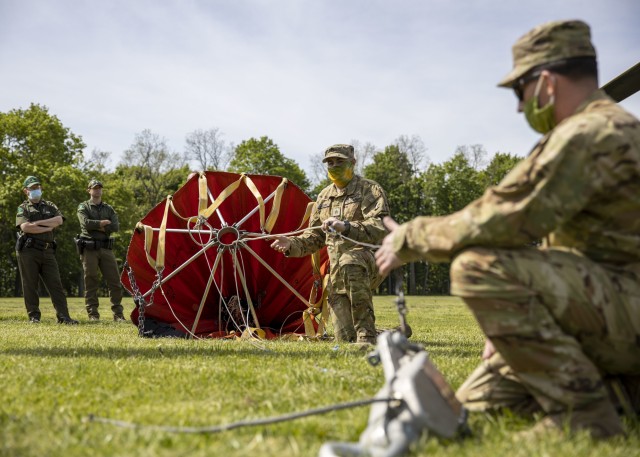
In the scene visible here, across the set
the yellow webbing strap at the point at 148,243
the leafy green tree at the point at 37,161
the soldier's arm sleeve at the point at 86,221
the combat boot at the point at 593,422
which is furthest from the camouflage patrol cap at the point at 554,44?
the leafy green tree at the point at 37,161

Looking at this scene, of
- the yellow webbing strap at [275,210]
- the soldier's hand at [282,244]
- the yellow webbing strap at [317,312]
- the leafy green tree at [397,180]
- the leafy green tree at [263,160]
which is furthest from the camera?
the leafy green tree at [397,180]

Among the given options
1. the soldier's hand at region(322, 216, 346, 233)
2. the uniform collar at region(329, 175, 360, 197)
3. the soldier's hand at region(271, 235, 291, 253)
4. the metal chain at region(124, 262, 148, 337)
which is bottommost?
the metal chain at region(124, 262, 148, 337)

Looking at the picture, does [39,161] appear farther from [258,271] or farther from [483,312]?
[483,312]

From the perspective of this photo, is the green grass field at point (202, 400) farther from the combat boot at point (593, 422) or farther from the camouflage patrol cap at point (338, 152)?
the camouflage patrol cap at point (338, 152)

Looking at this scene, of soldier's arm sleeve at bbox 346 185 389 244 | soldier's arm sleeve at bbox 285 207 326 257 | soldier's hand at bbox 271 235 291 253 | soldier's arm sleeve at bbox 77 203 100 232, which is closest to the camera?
soldier's arm sleeve at bbox 346 185 389 244

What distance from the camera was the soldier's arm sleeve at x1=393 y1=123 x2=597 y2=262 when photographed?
269 centimetres

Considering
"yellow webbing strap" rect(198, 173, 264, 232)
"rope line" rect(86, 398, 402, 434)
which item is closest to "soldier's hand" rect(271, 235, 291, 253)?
"yellow webbing strap" rect(198, 173, 264, 232)

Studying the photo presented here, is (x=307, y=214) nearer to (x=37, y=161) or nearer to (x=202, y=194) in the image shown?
(x=202, y=194)

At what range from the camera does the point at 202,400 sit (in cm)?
367

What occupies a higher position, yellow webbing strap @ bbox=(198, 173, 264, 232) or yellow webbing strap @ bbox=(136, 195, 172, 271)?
yellow webbing strap @ bbox=(198, 173, 264, 232)

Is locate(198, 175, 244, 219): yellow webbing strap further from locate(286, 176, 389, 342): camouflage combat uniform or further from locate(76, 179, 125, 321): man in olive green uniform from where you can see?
locate(76, 179, 125, 321): man in olive green uniform

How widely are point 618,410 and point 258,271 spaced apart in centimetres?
641

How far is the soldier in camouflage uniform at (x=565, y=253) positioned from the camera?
8.90ft

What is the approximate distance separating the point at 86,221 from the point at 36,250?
1137 mm
